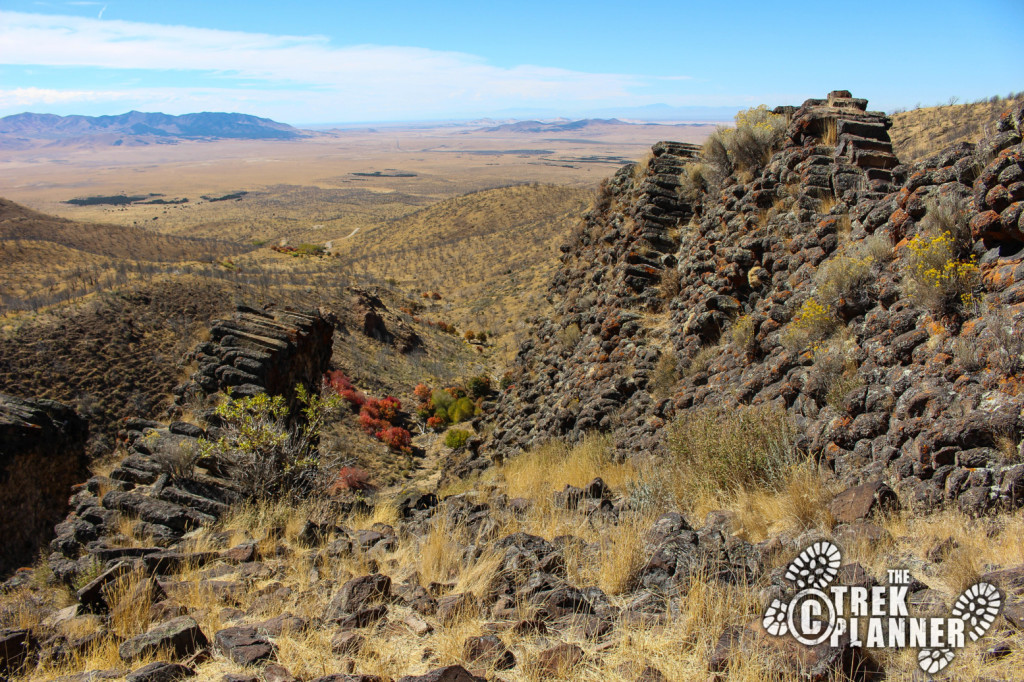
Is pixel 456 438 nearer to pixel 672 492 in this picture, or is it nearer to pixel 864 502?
pixel 672 492

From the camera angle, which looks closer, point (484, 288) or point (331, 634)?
point (331, 634)

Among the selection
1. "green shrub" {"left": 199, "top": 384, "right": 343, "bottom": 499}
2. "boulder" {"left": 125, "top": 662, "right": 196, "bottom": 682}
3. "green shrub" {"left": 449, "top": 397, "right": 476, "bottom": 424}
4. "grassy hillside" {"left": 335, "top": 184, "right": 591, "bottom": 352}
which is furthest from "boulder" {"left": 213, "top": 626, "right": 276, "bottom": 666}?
"grassy hillside" {"left": 335, "top": 184, "right": 591, "bottom": 352}

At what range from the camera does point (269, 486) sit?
8.16 meters

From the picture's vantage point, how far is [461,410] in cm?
1925

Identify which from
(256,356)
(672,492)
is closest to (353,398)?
(256,356)

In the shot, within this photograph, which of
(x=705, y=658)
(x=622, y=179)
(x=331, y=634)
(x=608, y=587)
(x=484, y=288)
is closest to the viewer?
(x=705, y=658)

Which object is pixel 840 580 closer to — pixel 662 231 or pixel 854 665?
pixel 854 665

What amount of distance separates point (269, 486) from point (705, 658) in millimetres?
6579

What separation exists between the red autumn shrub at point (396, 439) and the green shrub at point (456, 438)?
1.08 m

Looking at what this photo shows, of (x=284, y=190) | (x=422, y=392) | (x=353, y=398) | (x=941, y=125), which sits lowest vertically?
(x=422, y=392)

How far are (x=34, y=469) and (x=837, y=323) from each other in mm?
11026

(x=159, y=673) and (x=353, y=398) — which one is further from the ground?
(x=159, y=673)

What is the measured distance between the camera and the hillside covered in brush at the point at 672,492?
380cm

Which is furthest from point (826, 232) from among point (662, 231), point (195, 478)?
point (195, 478)
